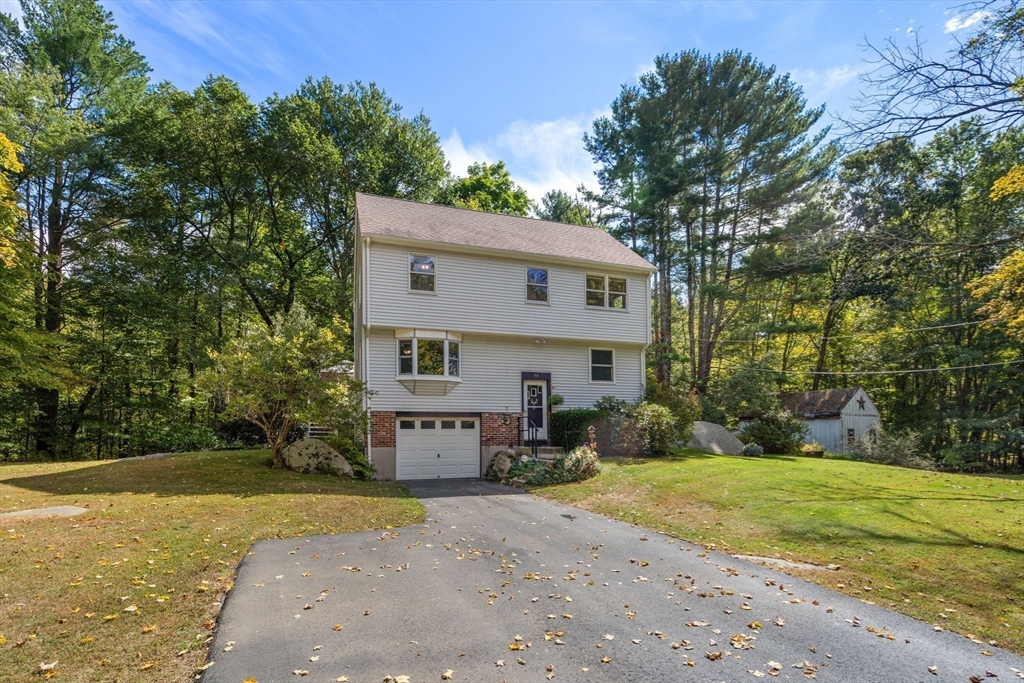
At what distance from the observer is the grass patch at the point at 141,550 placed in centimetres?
429

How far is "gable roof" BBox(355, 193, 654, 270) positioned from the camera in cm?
1739

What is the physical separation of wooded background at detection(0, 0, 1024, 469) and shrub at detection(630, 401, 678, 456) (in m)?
7.02

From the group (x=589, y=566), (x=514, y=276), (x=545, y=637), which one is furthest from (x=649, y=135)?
(x=545, y=637)

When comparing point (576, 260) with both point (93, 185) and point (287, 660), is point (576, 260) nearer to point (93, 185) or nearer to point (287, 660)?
point (287, 660)

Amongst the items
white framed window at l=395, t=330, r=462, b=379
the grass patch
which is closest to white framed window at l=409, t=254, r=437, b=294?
white framed window at l=395, t=330, r=462, b=379

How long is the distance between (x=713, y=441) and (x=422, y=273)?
12.0 metres

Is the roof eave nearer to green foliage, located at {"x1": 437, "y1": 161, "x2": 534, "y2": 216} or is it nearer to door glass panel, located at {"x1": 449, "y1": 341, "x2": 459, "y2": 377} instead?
door glass panel, located at {"x1": 449, "y1": 341, "x2": 459, "y2": 377}

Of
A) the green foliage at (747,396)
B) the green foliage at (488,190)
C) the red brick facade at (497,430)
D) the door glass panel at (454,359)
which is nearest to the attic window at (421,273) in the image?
the door glass panel at (454,359)

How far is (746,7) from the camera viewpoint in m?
9.09

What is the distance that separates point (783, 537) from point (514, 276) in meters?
12.0

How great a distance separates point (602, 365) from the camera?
1942 cm

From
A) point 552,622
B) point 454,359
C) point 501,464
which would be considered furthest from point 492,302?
point 552,622

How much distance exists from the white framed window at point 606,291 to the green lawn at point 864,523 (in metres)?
6.60

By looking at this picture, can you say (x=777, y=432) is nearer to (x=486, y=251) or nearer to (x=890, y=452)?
(x=890, y=452)
